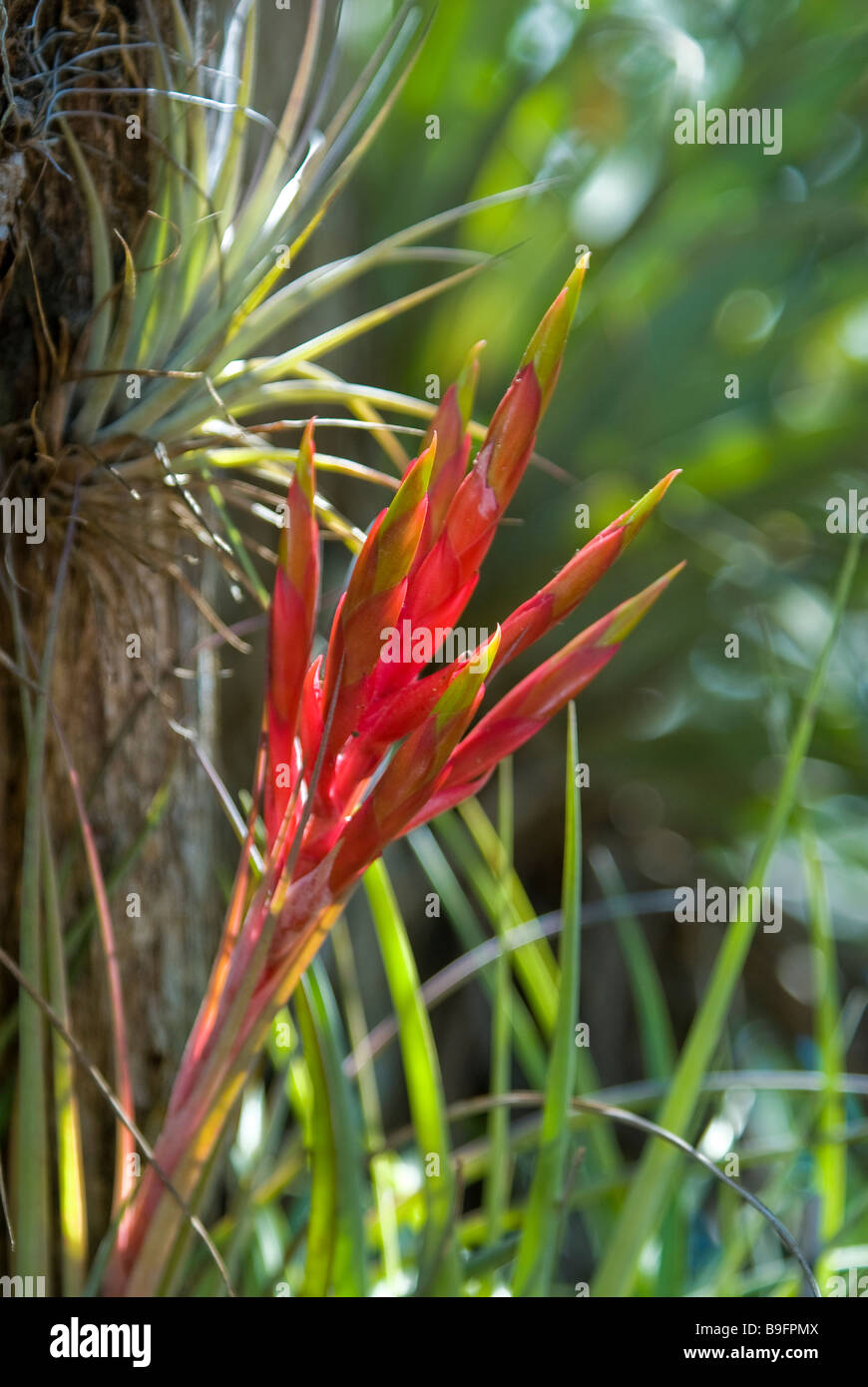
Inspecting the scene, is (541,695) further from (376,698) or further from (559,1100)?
(559,1100)

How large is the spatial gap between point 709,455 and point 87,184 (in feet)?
2.76

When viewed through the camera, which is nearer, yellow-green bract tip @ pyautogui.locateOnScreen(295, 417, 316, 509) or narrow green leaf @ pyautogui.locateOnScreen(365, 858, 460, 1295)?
yellow-green bract tip @ pyautogui.locateOnScreen(295, 417, 316, 509)

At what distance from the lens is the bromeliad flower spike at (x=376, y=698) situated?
11.3 inches

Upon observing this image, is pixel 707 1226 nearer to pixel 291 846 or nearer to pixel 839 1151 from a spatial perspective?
pixel 839 1151

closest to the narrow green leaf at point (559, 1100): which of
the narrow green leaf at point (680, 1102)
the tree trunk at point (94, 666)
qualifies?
the narrow green leaf at point (680, 1102)

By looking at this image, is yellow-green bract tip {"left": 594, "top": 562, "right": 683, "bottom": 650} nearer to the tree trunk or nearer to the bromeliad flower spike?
the bromeliad flower spike

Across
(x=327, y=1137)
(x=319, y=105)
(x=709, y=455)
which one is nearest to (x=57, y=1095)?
(x=327, y=1137)

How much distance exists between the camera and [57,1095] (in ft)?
1.25

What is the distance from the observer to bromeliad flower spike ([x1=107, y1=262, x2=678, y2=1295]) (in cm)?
29

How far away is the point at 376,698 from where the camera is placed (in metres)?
0.30

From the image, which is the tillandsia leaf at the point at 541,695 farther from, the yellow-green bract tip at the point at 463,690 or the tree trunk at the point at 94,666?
the tree trunk at the point at 94,666

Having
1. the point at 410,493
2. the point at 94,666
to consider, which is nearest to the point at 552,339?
the point at 410,493

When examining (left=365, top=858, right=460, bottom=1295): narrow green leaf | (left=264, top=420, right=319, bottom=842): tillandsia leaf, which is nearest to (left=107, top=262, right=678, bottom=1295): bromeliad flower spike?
(left=264, top=420, right=319, bottom=842): tillandsia leaf

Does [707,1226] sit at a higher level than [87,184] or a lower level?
lower
